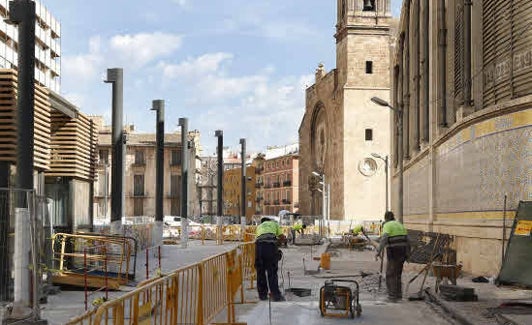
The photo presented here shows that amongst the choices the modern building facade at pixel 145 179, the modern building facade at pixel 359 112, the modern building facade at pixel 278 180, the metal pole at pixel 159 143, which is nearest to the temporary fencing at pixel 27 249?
the metal pole at pixel 159 143

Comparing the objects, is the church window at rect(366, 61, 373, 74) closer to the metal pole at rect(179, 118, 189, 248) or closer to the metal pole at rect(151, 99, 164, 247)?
the metal pole at rect(179, 118, 189, 248)

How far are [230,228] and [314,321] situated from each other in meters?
40.0

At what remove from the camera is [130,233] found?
2959 cm

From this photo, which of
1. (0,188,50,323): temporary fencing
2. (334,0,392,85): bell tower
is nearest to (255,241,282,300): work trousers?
A: (0,188,50,323): temporary fencing

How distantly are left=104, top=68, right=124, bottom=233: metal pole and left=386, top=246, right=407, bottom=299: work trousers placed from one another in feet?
36.4

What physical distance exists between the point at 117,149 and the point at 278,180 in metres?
102

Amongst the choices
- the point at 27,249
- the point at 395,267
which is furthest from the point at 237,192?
the point at 27,249

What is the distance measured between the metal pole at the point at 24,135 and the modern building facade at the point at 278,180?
340ft

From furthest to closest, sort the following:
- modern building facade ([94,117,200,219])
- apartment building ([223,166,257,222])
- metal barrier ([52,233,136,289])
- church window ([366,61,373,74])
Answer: apartment building ([223,166,257,222]) < modern building facade ([94,117,200,219]) < church window ([366,61,373,74]) < metal barrier ([52,233,136,289])

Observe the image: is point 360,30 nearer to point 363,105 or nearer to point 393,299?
point 363,105

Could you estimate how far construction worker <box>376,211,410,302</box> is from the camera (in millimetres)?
14070

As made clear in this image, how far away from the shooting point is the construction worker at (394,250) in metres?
14.1

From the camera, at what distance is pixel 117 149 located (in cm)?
2317

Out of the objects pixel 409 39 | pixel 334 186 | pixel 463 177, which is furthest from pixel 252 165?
pixel 463 177
